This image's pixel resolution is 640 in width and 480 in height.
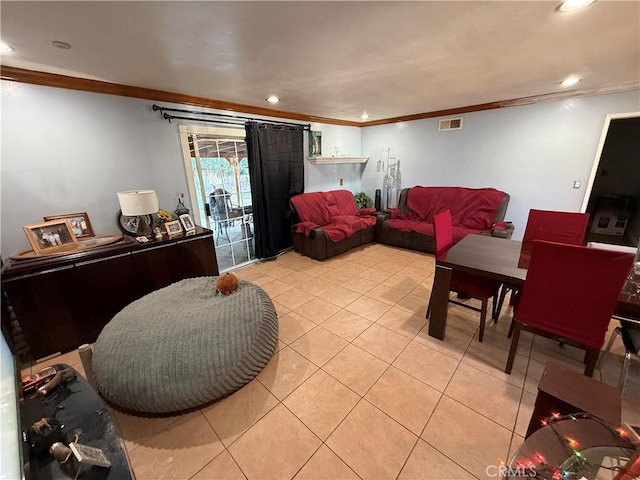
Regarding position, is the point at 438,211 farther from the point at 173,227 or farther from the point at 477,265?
the point at 173,227

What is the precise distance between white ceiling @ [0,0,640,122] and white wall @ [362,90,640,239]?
1.51 feet

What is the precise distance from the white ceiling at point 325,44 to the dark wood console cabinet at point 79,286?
4.92 feet

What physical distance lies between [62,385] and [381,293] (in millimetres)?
2607

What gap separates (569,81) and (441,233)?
2345 millimetres

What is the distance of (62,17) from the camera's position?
4.37 ft

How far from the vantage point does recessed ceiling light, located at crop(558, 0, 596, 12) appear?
1331mm

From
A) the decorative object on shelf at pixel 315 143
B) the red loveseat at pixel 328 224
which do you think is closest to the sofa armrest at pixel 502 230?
the red loveseat at pixel 328 224

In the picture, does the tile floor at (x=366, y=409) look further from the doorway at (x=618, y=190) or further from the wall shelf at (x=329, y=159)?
the doorway at (x=618, y=190)

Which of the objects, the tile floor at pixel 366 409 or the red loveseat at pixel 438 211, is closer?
the tile floor at pixel 366 409

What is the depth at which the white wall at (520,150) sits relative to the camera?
320cm

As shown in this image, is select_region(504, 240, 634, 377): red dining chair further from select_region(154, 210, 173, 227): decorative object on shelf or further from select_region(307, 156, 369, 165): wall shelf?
select_region(307, 156, 369, 165): wall shelf

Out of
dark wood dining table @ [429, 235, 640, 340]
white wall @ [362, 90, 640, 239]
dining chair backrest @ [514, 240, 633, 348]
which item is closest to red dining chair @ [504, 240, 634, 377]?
dining chair backrest @ [514, 240, 633, 348]

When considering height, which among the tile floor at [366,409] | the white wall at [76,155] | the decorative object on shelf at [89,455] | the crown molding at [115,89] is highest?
the crown molding at [115,89]

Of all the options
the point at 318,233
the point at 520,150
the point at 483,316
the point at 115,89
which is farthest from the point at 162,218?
the point at 520,150
